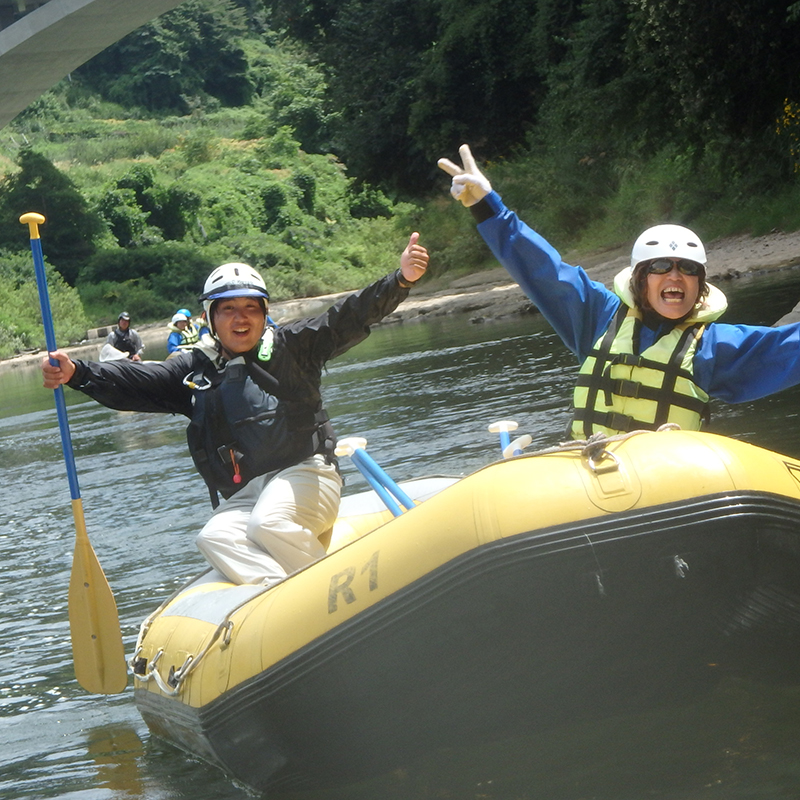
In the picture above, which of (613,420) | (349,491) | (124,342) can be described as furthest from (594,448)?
(124,342)

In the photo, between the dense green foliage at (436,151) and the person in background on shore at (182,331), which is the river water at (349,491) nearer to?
the person in background on shore at (182,331)

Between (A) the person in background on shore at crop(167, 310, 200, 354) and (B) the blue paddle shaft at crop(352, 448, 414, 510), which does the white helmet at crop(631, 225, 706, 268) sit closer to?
(B) the blue paddle shaft at crop(352, 448, 414, 510)

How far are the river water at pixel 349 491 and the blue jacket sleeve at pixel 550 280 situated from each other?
1179mm

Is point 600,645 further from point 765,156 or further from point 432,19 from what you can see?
point 432,19

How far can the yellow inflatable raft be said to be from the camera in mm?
2912

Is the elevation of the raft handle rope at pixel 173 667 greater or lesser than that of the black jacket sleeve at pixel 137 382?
lesser

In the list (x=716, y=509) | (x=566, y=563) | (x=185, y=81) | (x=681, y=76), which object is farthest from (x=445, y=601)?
(x=185, y=81)

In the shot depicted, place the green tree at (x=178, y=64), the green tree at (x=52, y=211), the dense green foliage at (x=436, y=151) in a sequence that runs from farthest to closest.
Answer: the green tree at (x=178, y=64)
the green tree at (x=52, y=211)
the dense green foliage at (x=436, y=151)

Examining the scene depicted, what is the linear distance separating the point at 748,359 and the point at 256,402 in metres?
1.59

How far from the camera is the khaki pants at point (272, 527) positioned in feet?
13.1

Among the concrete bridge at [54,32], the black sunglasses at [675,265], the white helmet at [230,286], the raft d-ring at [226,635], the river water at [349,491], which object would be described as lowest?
the river water at [349,491]

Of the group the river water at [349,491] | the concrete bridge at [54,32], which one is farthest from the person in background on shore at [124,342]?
the concrete bridge at [54,32]

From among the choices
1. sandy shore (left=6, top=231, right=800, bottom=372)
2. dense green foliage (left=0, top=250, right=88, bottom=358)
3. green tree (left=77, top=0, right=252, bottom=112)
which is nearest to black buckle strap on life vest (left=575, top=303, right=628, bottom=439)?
sandy shore (left=6, top=231, right=800, bottom=372)

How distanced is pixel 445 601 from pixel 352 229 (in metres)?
47.5
